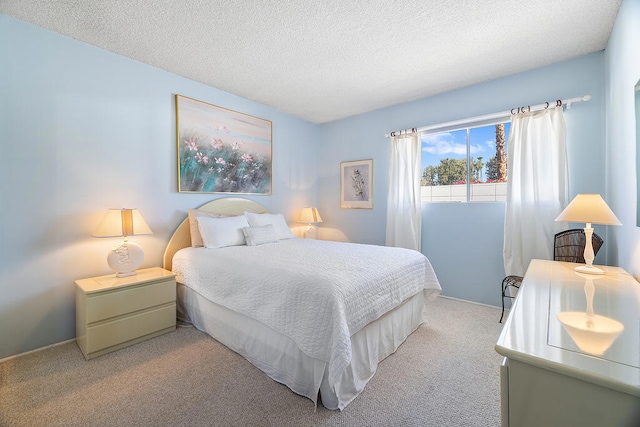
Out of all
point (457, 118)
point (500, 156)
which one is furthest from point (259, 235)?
point (500, 156)

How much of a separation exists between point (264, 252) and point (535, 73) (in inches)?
134

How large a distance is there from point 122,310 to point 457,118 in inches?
159

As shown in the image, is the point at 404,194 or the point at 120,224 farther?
the point at 404,194

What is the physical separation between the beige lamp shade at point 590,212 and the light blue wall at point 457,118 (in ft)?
3.60

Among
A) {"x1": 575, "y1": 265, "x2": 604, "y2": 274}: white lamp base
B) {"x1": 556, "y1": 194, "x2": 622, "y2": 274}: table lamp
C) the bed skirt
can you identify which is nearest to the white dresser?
{"x1": 575, "y1": 265, "x2": 604, "y2": 274}: white lamp base

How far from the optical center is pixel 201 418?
149 centimetres

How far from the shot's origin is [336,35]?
2264mm

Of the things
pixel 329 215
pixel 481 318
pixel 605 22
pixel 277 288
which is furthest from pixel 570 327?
pixel 329 215

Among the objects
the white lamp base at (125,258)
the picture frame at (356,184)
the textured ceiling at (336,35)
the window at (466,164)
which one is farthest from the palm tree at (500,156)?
the white lamp base at (125,258)

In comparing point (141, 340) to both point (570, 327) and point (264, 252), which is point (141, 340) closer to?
point (264, 252)

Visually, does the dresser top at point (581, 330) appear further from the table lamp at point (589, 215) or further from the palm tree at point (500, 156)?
the palm tree at point (500, 156)

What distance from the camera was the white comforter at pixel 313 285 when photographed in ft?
5.11

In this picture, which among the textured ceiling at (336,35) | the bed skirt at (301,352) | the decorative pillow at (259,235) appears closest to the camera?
the bed skirt at (301,352)

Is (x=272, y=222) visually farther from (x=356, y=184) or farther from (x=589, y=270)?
→ (x=589, y=270)
